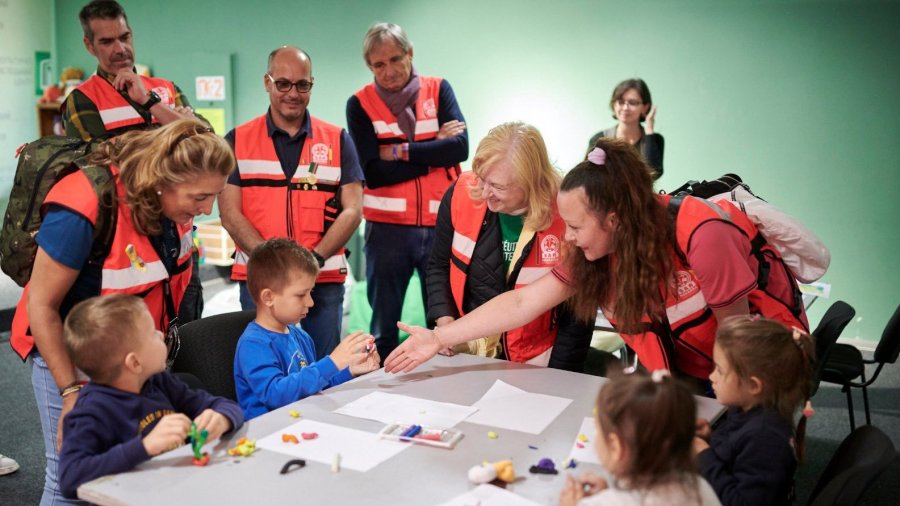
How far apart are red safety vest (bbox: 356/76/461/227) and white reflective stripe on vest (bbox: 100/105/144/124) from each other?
1102 millimetres

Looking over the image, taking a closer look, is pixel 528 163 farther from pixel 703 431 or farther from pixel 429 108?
pixel 429 108

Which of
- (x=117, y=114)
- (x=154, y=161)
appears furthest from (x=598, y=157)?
(x=117, y=114)

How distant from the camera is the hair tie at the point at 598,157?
228cm

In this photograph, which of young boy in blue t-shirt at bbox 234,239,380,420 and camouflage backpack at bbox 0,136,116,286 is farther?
young boy in blue t-shirt at bbox 234,239,380,420

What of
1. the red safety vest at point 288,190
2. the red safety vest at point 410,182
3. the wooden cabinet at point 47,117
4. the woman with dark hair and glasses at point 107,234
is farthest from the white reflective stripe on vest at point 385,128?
the wooden cabinet at point 47,117

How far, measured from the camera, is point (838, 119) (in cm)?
544

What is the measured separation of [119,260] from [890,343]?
10.8 ft

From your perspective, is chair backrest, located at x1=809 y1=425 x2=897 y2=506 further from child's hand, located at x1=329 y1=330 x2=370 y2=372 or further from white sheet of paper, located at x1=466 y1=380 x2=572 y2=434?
child's hand, located at x1=329 y1=330 x2=370 y2=372

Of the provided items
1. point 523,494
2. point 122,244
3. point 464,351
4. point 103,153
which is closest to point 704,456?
point 523,494

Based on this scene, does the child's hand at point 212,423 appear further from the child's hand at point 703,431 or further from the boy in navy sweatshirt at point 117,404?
the child's hand at point 703,431

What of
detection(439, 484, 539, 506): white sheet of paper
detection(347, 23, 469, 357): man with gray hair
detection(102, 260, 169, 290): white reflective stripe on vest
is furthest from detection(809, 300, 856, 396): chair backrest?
detection(102, 260, 169, 290): white reflective stripe on vest

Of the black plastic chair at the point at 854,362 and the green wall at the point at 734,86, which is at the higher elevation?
the green wall at the point at 734,86

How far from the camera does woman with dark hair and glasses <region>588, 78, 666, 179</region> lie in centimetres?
505

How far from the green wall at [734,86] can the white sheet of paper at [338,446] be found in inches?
173
